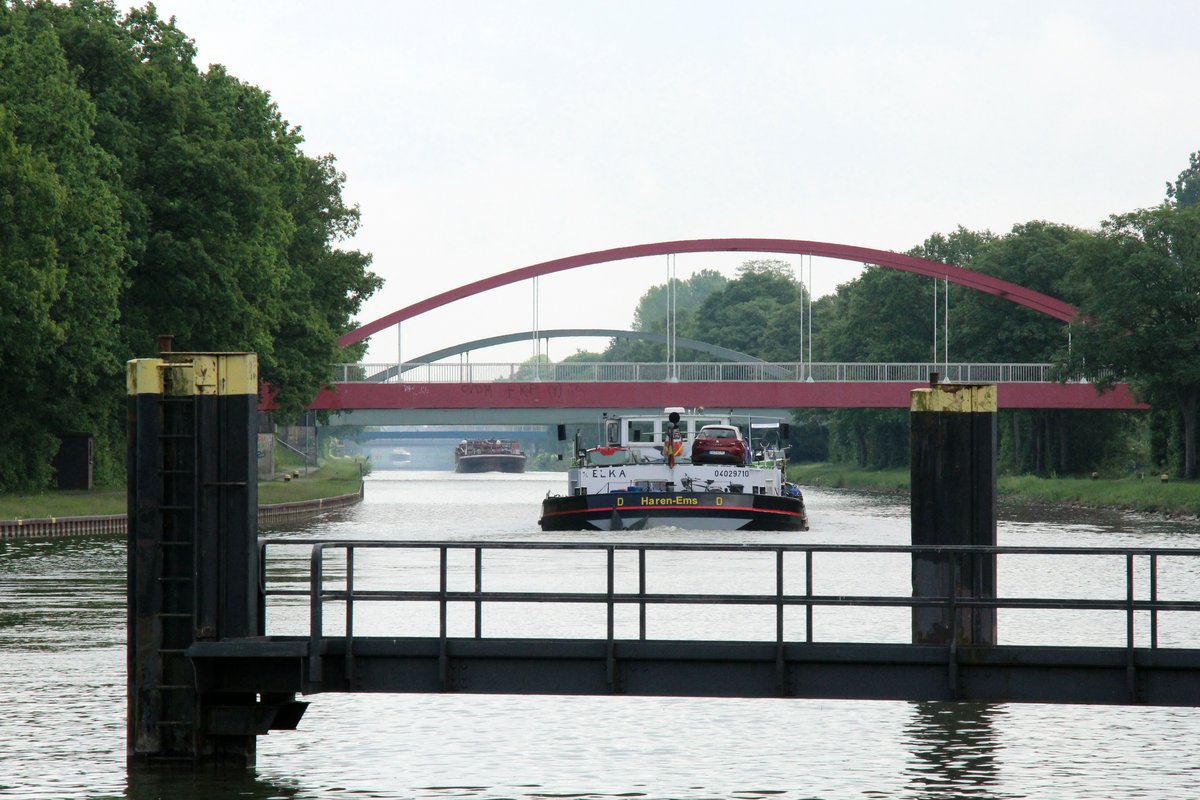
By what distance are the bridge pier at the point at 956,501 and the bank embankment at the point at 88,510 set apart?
107 feet

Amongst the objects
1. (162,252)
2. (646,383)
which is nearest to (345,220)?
(646,383)

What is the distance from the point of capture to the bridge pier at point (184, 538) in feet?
55.1

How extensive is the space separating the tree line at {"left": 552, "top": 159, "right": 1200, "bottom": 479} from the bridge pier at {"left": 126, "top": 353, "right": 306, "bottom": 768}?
190ft

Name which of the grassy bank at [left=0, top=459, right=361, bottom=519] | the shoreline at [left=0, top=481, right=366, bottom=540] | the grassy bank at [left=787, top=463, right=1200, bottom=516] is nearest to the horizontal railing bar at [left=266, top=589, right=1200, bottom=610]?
the shoreline at [left=0, top=481, right=366, bottom=540]

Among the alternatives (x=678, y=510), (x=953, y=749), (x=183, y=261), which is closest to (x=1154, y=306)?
(x=678, y=510)

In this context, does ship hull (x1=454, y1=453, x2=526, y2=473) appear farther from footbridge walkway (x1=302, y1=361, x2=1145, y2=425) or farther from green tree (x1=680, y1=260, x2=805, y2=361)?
footbridge walkway (x1=302, y1=361, x2=1145, y2=425)

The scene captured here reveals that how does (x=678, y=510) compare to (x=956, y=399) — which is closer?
(x=956, y=399)

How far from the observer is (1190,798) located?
16656 millimetres

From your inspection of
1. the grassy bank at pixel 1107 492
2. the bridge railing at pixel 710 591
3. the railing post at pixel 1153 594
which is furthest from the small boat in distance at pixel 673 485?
the railing post at pixel 1153 594

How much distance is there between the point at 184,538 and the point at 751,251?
79.7 m

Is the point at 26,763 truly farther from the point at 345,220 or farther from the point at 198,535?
the point at 345,220

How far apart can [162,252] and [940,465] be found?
43049 mm

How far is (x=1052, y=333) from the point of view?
95188 millimetres

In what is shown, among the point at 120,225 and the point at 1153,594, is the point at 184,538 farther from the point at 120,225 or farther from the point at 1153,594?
the point at 120,225
